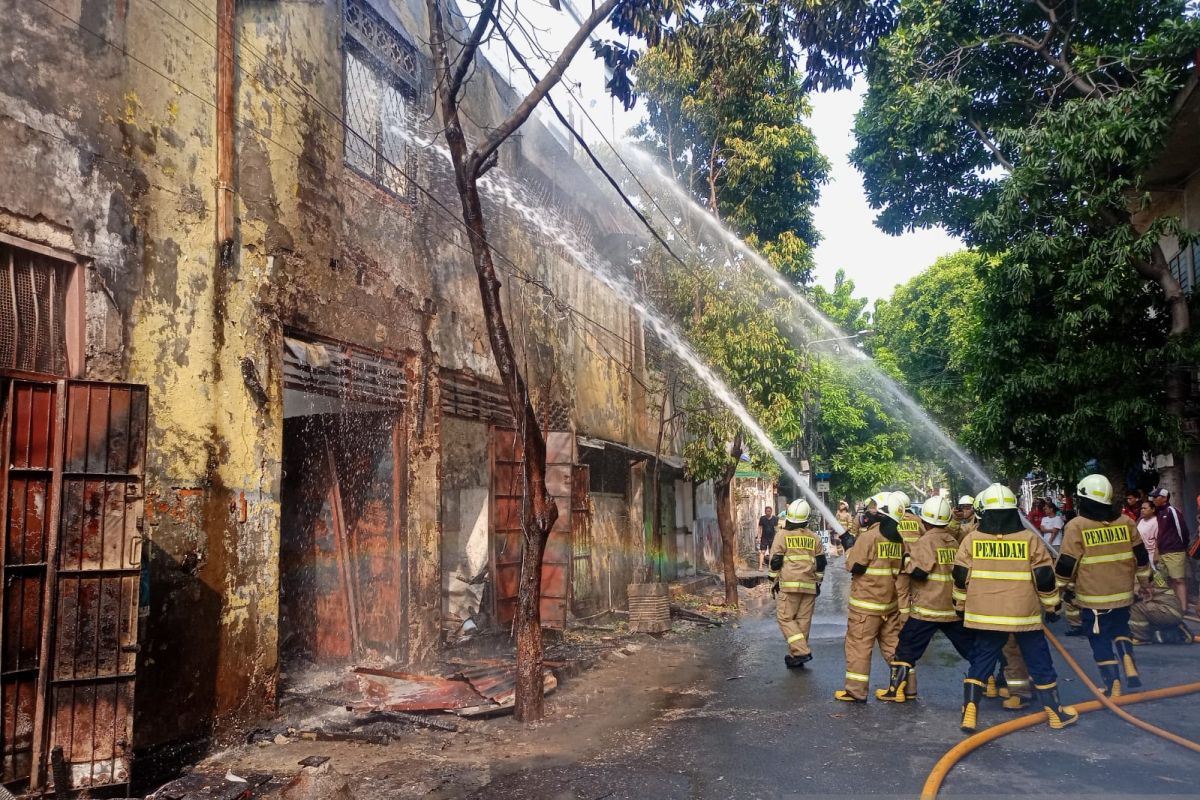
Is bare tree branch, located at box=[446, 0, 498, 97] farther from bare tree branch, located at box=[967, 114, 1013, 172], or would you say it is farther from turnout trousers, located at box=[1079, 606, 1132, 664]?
bare tree branch, located at box=[967, 114, 1013, 172]

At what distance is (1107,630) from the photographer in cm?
719

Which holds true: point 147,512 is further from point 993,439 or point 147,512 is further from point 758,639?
point 993,439

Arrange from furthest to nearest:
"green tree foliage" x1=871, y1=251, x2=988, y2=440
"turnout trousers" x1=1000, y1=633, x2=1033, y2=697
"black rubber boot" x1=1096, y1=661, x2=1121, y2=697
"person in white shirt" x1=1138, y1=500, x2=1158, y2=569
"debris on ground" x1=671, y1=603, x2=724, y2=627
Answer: "green tree foliage" x1=871, y1=251, x2=988, y2=440, "debris on ground" x1=671, y1=603, x2=724, y2=627, "person in white shirt" x1=1138, y1=500, x2=1158, y2=569, "turnout trousers" x1=1000, y1=633, x2=1033, y2=697, "black rubber boot" x1=1096, y1=661, x2=1121, y2=697

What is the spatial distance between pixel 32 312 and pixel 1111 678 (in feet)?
27.1

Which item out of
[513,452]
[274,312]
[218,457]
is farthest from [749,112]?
[218,457]

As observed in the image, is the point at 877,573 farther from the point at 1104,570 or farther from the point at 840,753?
the point at 840,753

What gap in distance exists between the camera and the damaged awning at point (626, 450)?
43.1 feet

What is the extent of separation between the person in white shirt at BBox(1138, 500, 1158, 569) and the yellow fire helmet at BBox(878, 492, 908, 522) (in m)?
5.38

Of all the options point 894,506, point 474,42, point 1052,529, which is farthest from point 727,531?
point 474,42

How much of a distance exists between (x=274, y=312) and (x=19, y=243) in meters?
2.11

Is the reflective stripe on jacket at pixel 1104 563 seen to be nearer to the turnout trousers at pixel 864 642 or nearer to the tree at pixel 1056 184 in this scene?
the turnout trousers at pixel 864 642

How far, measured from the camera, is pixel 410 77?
384 inches

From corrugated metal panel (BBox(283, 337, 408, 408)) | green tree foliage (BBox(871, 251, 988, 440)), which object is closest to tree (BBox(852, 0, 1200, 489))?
corrugated metal panel (BBox(283, 337, 408, 408))

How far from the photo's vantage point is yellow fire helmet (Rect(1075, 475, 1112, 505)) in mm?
7184
